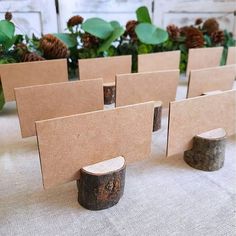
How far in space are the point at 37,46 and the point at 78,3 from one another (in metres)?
0.90

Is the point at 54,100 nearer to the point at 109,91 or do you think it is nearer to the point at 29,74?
the point at 29,74

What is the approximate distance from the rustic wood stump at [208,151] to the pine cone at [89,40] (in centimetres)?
93

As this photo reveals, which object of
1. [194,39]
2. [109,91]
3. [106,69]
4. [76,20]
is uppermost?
[76,20]

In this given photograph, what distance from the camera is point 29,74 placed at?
1.09m

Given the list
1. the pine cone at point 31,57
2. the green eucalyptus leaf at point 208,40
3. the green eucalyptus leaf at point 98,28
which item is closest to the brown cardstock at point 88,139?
the pine cone at point 31,57

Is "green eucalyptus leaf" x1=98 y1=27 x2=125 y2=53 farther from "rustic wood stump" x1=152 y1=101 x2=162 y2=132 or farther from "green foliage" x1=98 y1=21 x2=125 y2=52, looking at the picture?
"rustic wood stump" x1=152 y1=101 x2=162 y2=132

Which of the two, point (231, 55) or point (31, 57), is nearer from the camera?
point (31, 57)

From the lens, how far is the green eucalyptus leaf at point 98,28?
1392mm

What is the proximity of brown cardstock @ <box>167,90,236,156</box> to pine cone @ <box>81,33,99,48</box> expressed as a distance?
2.98 ft

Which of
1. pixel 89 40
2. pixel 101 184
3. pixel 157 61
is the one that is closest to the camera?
pixel 101 184

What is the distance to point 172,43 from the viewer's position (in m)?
1.67

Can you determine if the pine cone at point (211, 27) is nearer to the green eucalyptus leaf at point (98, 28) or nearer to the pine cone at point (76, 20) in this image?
the green eucalyptus leaf at point (98, 28)

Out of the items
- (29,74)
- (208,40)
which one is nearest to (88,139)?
(29,74)

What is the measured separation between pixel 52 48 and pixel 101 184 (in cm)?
89
